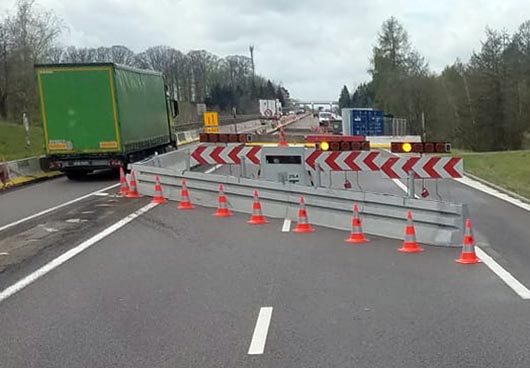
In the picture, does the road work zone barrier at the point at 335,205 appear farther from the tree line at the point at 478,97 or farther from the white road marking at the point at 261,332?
the tree line at the point at 478,97

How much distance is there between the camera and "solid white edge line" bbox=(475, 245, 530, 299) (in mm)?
6827

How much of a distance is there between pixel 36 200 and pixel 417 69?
2946 inches

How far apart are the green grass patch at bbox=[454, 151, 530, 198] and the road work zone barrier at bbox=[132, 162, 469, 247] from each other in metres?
6.00

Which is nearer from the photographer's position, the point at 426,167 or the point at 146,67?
the point at 426,167

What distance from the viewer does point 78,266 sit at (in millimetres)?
8609

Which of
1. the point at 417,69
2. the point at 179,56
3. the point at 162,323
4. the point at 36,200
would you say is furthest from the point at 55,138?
the point at 179,56

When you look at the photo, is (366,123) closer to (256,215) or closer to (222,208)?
(222,208)

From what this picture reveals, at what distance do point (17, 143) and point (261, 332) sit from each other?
1396 inches

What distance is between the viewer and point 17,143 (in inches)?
1485

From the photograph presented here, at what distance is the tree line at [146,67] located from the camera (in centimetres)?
5162

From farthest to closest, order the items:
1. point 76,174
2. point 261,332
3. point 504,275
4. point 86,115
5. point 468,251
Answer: point 76,174 < point 86,115 < point 468,251 < point 504,275 < point 261,332

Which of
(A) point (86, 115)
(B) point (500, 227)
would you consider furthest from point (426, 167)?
(A) point (86, 115)

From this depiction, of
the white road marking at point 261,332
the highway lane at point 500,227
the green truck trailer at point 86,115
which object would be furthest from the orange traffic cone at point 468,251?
the green truck trailer at point 86,115

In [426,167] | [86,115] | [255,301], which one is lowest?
[255,301]
